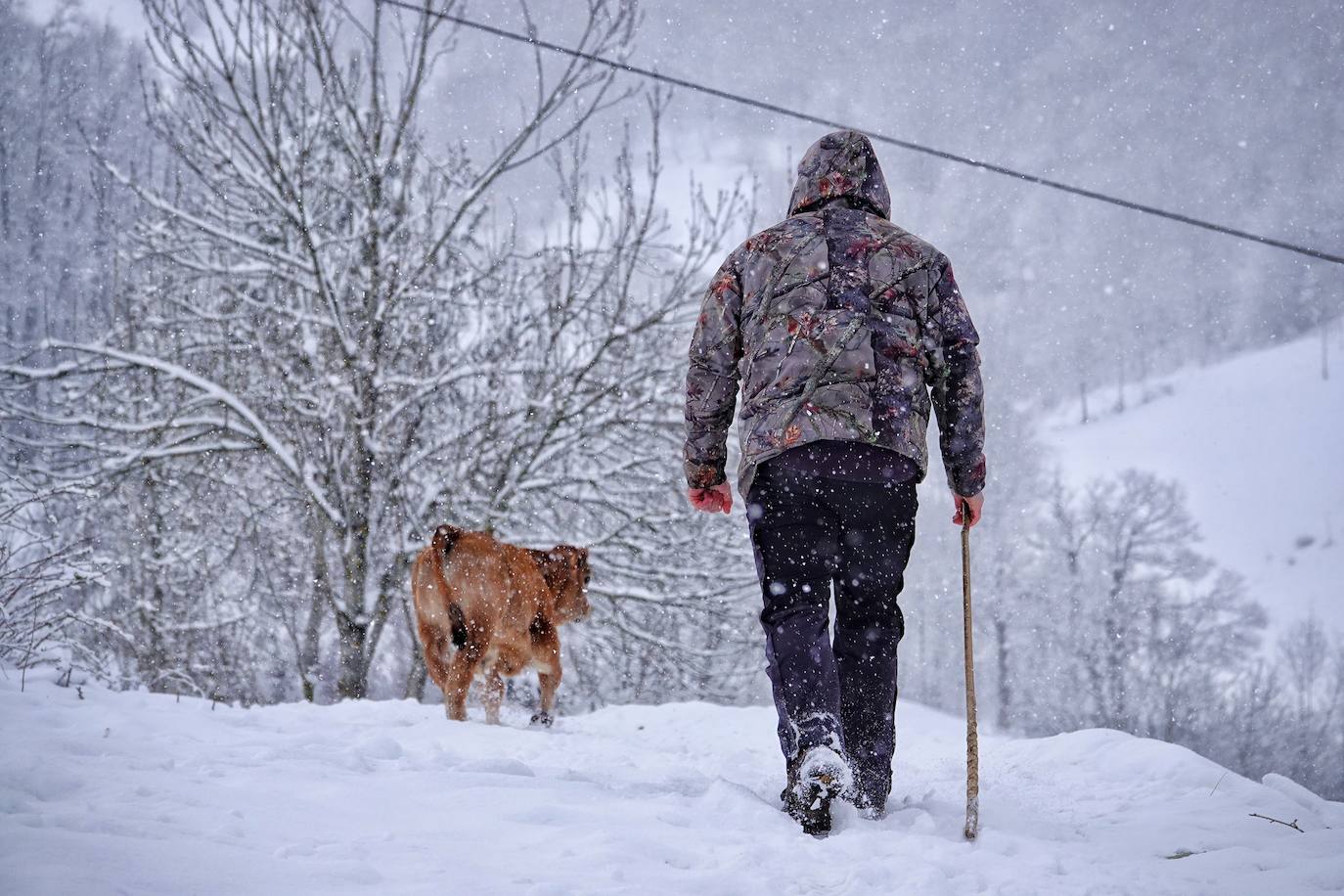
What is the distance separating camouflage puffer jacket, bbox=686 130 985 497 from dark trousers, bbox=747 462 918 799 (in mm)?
150

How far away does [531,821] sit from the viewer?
1.94m

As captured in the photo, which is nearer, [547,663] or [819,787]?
[819,787]

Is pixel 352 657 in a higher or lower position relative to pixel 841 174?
lower

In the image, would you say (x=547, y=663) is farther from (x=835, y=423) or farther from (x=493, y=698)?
(x=835, y=423)

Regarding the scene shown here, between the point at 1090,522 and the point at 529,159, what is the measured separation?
90.6 ft

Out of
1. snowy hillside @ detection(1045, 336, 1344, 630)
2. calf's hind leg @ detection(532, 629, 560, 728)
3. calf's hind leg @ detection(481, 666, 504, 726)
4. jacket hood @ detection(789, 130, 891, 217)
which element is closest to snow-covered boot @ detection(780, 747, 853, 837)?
jacket hood @ detection(789, 130, 891, 217)

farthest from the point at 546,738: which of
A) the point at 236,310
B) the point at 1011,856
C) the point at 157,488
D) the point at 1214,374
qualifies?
the point at 1214,374

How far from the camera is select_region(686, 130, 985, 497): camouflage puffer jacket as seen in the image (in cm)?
239

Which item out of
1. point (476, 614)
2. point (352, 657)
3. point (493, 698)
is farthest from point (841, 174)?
point (352, 657)

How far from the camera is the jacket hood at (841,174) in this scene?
8.68 ft

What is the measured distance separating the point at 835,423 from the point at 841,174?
35.0 inches

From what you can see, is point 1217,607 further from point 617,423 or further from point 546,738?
point 546,738

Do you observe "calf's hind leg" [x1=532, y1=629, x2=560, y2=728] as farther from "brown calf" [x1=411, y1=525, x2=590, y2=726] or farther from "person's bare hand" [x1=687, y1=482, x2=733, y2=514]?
"person's bare hand" [x1=687, y1=482, x2=733, y2=514]

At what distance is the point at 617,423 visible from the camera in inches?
316
